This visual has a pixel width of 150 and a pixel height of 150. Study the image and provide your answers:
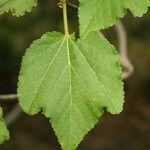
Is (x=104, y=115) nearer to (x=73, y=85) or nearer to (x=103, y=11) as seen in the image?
(x=73, y=85)

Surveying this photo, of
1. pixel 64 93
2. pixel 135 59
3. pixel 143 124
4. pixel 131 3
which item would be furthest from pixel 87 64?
pixel 135 59

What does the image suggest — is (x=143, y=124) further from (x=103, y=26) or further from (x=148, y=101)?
(x=103, y=26)

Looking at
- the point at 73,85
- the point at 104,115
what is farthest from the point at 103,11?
the point at 104,115

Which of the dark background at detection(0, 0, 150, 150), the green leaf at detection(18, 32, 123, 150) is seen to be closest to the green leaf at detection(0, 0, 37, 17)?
the green leaf at detection(18, 32, 123, 150)

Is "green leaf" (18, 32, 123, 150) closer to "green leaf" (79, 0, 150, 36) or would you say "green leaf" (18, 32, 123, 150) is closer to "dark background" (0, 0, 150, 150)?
"green leaf" (79, 0, 150, 36)

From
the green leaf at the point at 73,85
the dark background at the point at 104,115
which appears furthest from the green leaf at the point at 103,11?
the dark background at the point at 104,115

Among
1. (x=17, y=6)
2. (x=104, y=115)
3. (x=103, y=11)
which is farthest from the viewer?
(x=104, y=115)
